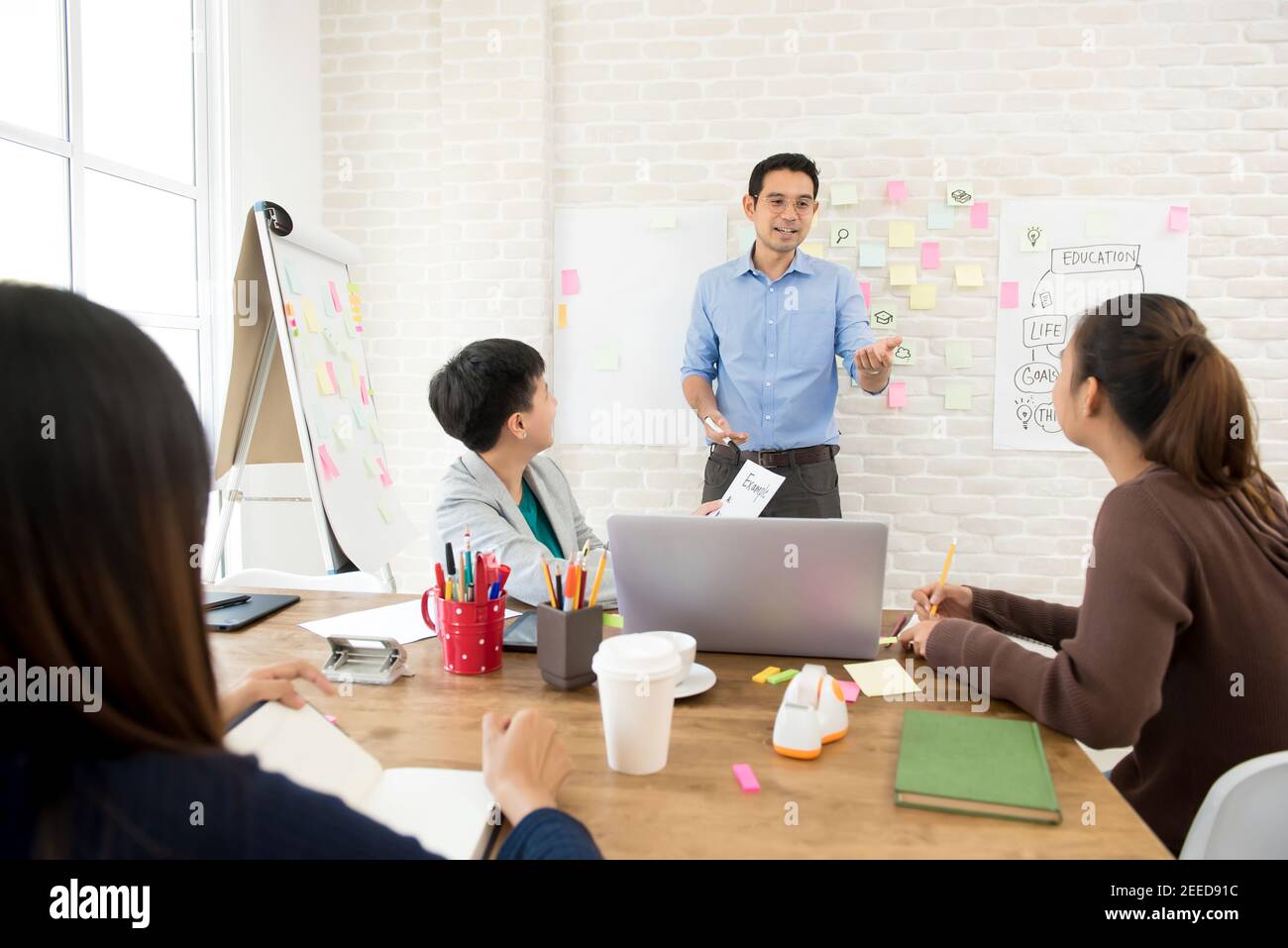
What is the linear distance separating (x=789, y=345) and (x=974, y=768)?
8.00 feet

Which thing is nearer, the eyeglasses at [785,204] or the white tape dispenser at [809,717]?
the white tape dispenser at [809,717]

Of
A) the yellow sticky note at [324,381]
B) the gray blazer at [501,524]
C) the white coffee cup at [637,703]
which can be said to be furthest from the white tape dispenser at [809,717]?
the yellow sticky note at [324,381]

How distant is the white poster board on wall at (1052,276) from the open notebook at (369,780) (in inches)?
122

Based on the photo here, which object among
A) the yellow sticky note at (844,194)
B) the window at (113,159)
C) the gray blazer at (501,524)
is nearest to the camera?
the gray blazer at (501,524)

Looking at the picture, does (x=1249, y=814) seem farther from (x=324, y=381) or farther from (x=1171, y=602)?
(x=324, y=381)

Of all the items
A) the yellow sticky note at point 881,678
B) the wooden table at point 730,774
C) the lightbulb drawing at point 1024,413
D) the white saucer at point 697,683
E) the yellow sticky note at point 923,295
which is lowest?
the wooden table at point 730,774

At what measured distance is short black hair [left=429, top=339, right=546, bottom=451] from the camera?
2035mm

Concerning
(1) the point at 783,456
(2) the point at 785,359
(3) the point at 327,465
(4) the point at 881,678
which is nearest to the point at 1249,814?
(4) the point at 881,678

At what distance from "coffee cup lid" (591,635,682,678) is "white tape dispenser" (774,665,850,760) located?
16 centimetres

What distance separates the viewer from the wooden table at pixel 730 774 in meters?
0.90

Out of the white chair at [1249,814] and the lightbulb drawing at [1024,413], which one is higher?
the lightbulb drawing at [1024,413]

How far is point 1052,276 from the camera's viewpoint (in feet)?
11.6

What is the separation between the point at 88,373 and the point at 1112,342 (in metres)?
1.34

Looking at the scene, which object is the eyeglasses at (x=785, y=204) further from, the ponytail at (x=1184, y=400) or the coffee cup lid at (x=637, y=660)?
the coffee cup lid at (x=637, y=660)
